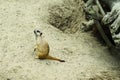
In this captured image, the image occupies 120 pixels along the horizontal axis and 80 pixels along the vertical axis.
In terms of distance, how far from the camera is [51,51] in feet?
15.8

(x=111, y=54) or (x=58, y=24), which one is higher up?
(x=58, y=24)

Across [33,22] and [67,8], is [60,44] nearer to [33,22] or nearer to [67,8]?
[33,22]

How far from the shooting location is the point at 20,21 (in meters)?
5.31

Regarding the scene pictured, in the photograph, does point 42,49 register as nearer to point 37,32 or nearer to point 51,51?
point 51,51

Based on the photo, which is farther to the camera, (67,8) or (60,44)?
(67,8)

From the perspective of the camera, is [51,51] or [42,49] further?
[51,51]

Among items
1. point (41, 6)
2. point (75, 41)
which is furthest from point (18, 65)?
point (41, 6)

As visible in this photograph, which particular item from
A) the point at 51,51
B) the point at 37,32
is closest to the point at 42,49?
the point at 51,51

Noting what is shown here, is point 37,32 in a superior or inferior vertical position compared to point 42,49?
Answer: superior

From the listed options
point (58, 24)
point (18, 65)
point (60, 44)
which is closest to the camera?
point (18, 65)

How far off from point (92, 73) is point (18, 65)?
3.04 feet

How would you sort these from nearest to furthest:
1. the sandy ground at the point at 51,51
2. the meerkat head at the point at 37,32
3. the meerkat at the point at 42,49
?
the sandy ground at the point at 51,51 → the meerkat at the point at 42,49 → the meerkat head at the point at 37,32

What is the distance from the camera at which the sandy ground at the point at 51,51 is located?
14.2 ft

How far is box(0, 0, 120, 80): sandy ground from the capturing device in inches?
170
